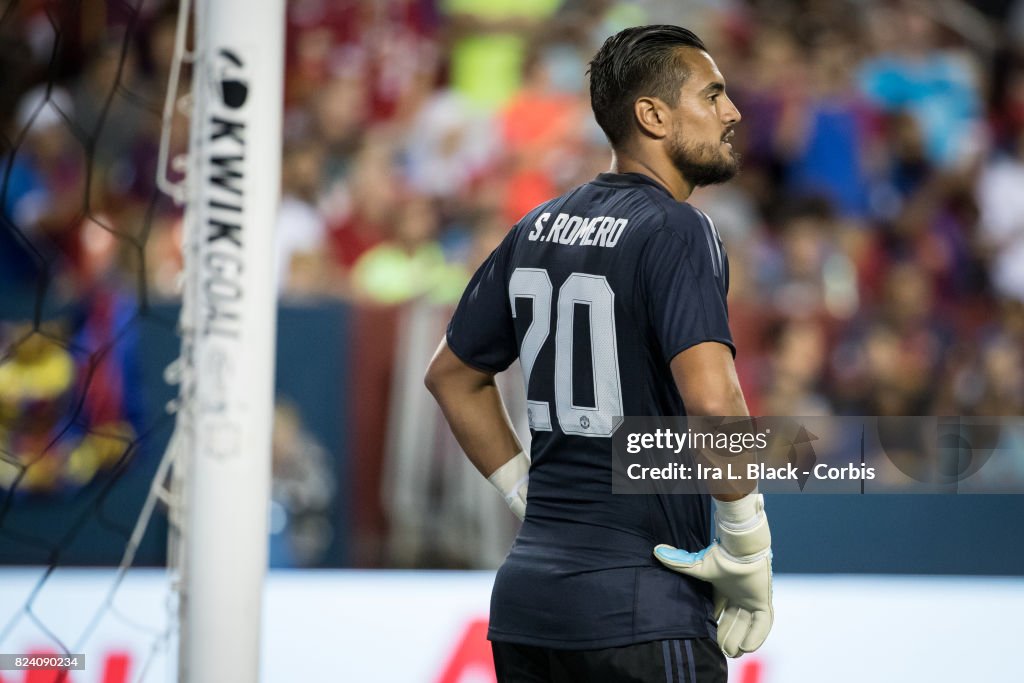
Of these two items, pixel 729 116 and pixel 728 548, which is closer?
pixel 728 548

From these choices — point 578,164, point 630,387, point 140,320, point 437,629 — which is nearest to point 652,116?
point 630,387

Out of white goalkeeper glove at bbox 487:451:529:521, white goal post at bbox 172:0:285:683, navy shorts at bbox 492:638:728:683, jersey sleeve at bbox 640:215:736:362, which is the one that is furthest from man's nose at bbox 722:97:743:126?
white goal post at bbox 172:0:285:683

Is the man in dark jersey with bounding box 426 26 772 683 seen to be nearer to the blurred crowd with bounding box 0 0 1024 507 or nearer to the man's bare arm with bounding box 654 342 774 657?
the man's bare arm with bounding box 654 342 774 657

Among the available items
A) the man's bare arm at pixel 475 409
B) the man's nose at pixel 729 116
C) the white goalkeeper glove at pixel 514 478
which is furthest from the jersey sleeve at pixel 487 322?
the man's nose at pixel 729 116

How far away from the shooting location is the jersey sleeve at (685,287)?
2.09 metres

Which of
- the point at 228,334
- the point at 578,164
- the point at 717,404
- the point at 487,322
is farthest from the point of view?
the point at 578,164

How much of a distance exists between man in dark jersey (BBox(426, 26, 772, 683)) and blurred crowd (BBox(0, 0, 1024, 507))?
3.31 m

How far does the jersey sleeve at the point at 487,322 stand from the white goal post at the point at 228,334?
716 millimetres

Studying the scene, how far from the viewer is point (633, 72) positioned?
230cm

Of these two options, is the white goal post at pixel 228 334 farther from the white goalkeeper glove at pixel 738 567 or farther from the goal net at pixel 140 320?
the white goalkeeper glove at pixel 738 567

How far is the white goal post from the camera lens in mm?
2979

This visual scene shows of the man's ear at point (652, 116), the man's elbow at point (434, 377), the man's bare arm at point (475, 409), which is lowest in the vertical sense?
the man's bare arm at point (475, 409)

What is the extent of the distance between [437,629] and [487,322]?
83.3 inches

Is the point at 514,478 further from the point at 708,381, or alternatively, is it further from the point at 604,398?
the point at 708,381
